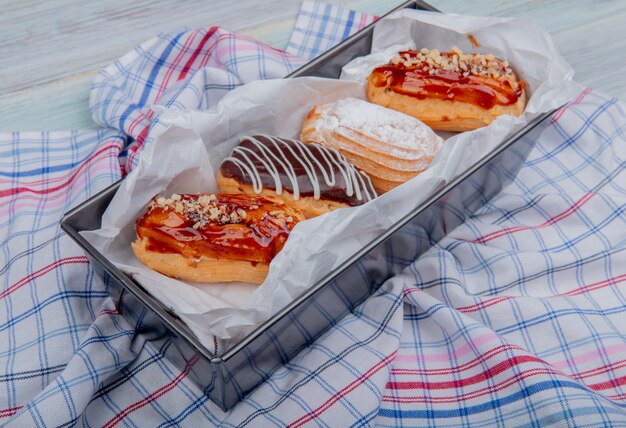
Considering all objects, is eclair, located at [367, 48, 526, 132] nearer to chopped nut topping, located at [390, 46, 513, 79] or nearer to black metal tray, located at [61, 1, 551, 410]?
chopped nut topping, located at [390, 46, 513, 79]

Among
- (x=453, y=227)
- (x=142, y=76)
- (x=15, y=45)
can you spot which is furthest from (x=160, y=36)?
(x=453, y=227)

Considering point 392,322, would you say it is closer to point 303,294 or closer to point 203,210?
point 303,294

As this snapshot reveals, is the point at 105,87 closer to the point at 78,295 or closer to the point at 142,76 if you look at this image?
the point at 142,76

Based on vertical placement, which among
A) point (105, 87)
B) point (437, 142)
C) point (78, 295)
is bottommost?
point (78, 295)

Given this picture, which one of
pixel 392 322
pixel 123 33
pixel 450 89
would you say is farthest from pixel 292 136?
pixel 123 33

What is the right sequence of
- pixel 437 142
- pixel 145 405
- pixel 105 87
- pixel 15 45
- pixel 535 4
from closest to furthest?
pixel 145 405 < pixel 437 142 < pixel 105 87 < pixel 15 45 < pixel 535 4

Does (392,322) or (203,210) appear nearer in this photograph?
(203,210)
